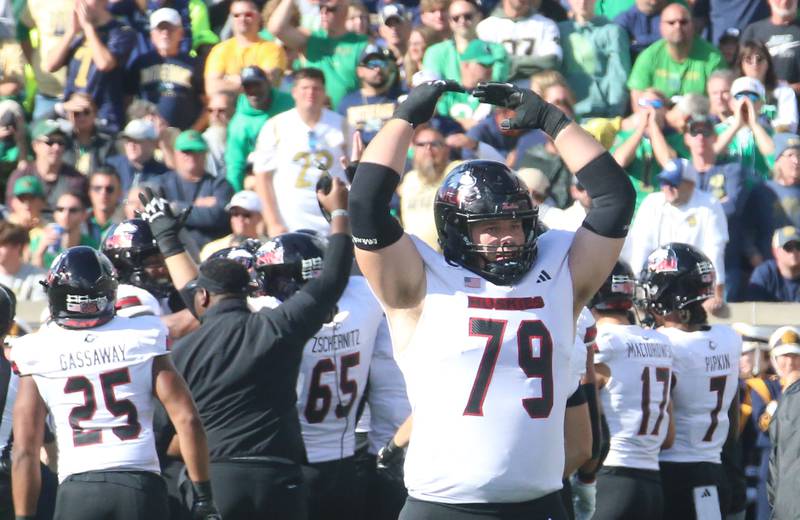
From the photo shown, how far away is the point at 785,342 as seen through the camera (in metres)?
9.42

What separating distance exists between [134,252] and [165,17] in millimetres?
5146

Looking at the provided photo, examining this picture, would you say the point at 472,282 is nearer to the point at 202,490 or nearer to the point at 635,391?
the point at 202,490

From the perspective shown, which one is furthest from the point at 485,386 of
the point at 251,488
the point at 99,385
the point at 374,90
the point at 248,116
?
the point at 248,116

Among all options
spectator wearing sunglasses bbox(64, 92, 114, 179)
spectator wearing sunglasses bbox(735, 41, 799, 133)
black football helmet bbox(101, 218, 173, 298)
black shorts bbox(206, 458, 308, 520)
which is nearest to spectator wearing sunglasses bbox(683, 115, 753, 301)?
spectator wearing sunglasses bbox(735, 41, 799, 133)

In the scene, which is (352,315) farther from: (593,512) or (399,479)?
(593,512)

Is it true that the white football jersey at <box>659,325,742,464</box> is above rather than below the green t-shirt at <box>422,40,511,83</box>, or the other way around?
below

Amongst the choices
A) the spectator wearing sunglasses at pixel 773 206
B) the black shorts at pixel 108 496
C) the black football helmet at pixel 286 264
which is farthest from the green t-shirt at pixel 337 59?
the black shorts at pixel 108 496

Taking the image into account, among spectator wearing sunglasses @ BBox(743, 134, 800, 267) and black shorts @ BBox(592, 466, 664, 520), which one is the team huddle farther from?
spectator wearing sunglasses @ BBox(743, 134, 800, 267)

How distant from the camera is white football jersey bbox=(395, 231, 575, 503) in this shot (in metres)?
5.09

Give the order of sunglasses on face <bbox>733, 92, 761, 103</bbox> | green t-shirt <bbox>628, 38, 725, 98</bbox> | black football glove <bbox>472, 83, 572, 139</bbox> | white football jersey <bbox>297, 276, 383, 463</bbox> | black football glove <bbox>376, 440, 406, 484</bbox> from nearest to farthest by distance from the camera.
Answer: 1. black football glove <bbox>472, 83, 572, 139</bbox>
2. black football glove <bbox>376, 440, 406, 484</bbox>
3. white football jersey <bbox>297, 276, 383, 463</bbox>
4. sunglasses on face <bbox>733, 92, 761, 103</bbox>
5. green t-shirt <bbox>628, 38, 725, 98</bbox>

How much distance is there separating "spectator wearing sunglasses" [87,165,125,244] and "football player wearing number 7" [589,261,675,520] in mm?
4825

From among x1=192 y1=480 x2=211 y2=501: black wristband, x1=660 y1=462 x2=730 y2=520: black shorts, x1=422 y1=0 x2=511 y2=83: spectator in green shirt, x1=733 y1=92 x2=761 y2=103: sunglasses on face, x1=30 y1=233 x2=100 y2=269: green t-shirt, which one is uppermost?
x1=422 y1=0 x2=511 y2=83: spectator in green shirt

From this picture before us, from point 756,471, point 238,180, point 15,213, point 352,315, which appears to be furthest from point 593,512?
point 15,213

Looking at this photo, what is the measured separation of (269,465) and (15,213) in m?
5.39
